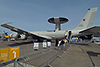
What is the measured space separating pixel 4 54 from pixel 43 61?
2564mm

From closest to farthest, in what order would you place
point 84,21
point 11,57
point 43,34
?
point 11,57, point 84,21, point 43,34

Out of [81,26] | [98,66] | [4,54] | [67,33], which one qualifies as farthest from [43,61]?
[81,26]

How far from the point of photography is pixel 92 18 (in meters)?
18.5

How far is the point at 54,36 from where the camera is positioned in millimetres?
19750

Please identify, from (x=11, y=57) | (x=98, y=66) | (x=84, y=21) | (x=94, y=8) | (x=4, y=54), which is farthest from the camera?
(x=84, y=21)

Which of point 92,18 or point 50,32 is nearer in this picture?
point 92,18

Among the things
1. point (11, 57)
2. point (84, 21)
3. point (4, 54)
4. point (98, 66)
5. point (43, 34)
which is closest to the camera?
point (4, 54)

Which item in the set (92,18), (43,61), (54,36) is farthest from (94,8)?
(43,61)

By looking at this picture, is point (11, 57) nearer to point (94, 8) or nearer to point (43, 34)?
point (43, 34)

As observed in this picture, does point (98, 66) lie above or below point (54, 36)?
below

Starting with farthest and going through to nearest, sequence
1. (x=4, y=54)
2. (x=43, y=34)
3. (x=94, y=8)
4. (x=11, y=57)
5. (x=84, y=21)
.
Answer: (x=43, y=34), (x=84, y=21), (x=94, y=8), (x=11, y=57), (x=4, y=54)

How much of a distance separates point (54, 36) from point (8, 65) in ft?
52.0

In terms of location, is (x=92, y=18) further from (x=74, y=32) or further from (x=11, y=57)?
(x=11, y=57)

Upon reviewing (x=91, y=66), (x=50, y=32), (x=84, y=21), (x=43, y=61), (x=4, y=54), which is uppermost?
(x=84, y=21)
